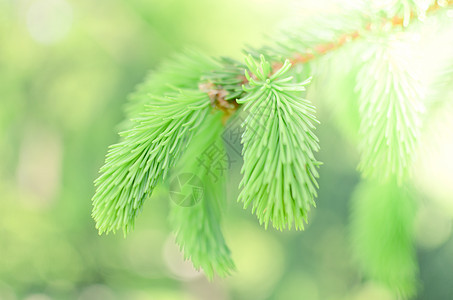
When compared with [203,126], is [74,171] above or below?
below

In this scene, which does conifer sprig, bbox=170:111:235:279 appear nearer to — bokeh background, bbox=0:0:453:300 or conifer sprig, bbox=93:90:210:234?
conifer sprig, bbox=93:90:210:234

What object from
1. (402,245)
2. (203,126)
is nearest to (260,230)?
(402,245)

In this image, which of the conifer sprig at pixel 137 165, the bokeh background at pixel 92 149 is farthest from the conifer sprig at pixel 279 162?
the bokeh background at pixel 92 149

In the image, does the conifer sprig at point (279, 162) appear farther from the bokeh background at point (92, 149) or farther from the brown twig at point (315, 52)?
the bokeh background at point (92, 149)

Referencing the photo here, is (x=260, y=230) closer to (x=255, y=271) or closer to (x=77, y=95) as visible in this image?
(x=255, y=271)

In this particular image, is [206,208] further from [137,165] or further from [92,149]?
[92,149]

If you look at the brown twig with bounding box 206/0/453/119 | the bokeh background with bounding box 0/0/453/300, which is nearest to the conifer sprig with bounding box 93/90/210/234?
the brown twig with bounding box 206/0/453/119

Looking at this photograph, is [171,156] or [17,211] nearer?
[171,156]
